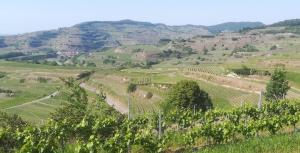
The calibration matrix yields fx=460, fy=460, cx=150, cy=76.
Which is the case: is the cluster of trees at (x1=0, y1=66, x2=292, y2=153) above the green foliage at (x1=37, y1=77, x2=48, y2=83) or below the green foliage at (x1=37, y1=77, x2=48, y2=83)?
above

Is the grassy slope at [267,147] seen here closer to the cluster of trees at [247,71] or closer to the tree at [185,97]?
the tree at [185,97]

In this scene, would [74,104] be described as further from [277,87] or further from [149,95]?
[149,95]

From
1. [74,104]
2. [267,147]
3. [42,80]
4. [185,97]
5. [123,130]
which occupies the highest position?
[267,147]

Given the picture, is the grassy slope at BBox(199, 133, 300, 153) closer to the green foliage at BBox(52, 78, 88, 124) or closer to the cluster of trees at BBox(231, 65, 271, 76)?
the green foliage at BBox(52, 78, 88, 124)

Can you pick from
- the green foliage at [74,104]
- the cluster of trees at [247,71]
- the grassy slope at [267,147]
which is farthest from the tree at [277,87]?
the grassy slope at [267,147]

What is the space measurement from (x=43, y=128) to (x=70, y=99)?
1012 cm

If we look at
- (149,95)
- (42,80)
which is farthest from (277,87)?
(42,80)

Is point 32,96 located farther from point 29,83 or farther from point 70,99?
point 70,99

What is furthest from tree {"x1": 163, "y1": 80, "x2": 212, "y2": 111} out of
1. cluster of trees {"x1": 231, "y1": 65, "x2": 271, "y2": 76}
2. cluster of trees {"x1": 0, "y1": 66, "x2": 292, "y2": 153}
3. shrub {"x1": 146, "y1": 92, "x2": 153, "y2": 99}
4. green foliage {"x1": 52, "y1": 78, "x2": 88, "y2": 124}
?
cluster of trees {"x1": 231, "y1": 65, "x2": 271, "y2": 76}

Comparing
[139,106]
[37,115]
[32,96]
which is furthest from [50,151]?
[32,96]

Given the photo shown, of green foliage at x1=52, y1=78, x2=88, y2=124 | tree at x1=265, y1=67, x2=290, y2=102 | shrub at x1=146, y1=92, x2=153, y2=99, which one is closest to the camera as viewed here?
green foliage at x1=52, y1=78, x2=88, y2=124

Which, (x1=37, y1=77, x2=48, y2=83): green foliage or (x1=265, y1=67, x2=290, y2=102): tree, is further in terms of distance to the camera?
(x1=37, y1=77, x2=48, y2=83): green foliage

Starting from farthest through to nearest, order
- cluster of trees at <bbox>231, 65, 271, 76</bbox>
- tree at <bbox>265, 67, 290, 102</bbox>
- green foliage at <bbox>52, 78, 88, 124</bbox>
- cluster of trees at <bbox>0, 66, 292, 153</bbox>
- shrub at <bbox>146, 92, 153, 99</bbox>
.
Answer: cluster of trees at <bbox>231, 65, 271, 76</bbox> → shrub at <bbox>146, 92, 153, 99</bbox> → tree at <bbox>265, 67, 290, 102</bbox> → green foliage at <bbox>52, 78, 88, 124</bbox> → cluster of trees at <bbox>0, 66, 292, 153</bbox>

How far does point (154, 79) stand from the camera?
122750mm
